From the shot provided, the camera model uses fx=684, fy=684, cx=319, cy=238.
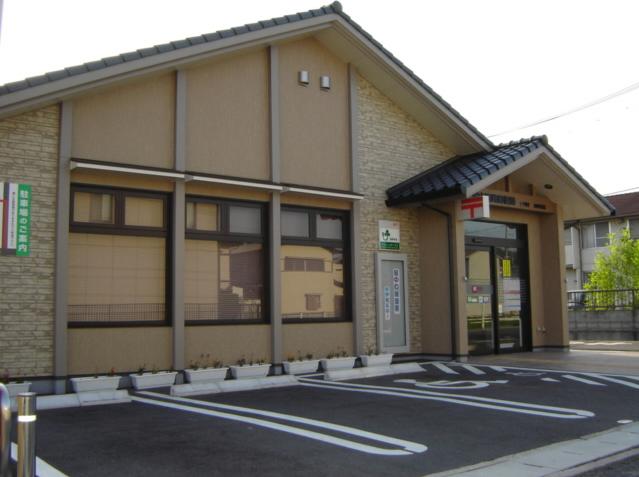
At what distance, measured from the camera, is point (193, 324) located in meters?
11.0

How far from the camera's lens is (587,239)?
36938 mm

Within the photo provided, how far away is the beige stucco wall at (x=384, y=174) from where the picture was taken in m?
13.2

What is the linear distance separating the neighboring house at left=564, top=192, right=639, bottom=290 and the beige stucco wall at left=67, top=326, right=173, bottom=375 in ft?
99.2

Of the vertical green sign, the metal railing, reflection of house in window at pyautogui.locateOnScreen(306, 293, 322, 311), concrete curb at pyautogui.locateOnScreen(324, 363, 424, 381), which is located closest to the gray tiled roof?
the vertical green sign

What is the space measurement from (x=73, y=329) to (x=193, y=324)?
190 centimetres

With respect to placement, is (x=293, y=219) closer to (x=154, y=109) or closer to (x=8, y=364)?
(x=154, y=109)

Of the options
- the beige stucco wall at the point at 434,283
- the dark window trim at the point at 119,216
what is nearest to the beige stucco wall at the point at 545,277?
the beige stucco wall at the point at 434,283

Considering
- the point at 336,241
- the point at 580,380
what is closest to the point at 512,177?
the point at 336,241

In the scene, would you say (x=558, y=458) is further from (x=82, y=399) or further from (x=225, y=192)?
(x=225, y=192)

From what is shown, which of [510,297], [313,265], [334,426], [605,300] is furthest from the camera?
[605,300]

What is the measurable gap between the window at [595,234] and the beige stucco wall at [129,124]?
100 ft

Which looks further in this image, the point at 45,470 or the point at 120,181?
the point at 120,181

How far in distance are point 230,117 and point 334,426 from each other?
6.33m

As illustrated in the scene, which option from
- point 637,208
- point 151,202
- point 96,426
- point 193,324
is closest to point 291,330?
point 193,324
